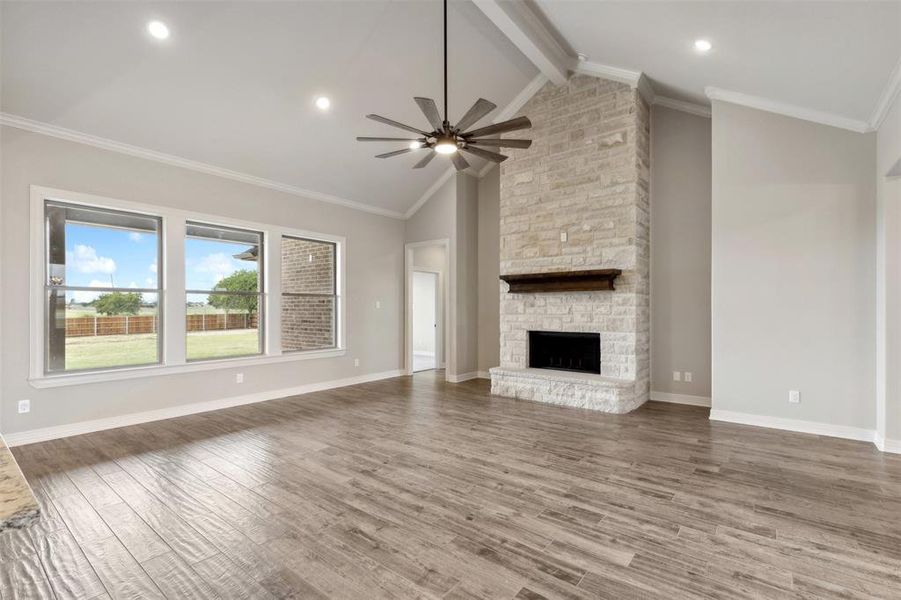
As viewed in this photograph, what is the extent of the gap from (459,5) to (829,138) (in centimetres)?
385

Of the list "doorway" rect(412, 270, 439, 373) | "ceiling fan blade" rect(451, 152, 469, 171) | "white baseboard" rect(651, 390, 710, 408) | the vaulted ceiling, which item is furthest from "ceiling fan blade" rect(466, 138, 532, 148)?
"doorway" rect(412, 270, 439, 373)

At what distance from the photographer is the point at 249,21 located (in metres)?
3.75

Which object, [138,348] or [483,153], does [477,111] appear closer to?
[483,153]

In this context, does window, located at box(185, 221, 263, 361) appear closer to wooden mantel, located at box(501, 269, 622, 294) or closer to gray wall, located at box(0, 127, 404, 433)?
gray wall, located at box(0, 127, 404, 433)

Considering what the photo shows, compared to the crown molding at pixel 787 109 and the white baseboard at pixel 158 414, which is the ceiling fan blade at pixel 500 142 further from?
the white baseboard at pixel 158 414

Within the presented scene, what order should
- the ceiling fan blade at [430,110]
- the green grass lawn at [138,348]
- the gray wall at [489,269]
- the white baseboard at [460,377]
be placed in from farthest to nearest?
the gray wall at [489,269] → the white baseboard at [460,377] → the green grass lawn at [138,348] → the ceiling fan blade at [430,110]

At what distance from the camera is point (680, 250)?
546 cm

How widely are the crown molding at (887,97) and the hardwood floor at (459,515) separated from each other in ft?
9.53

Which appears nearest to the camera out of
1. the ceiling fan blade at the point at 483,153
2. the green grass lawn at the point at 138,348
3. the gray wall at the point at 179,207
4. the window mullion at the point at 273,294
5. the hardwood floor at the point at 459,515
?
the hardwood floor at the point at 459,515

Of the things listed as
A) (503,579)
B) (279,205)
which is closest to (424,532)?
(503,579)

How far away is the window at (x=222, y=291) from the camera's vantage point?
5.22m

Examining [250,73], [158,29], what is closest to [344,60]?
[250,73]

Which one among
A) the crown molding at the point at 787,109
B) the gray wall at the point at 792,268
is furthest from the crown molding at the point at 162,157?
the gray wall at the point at 792,268

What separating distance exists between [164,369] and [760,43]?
6631mm
